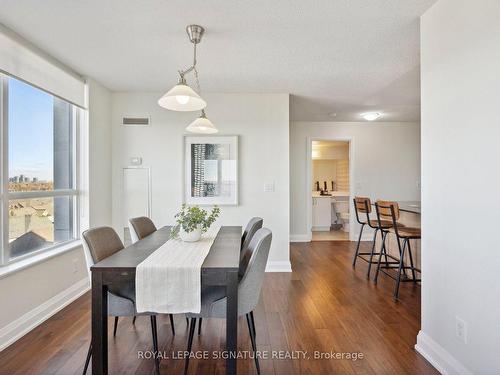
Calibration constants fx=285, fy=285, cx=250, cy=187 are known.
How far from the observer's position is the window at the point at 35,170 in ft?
7.57

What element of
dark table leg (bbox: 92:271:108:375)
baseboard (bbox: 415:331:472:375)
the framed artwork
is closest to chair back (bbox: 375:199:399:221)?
baseboard (bbox: 415:331:472:375)

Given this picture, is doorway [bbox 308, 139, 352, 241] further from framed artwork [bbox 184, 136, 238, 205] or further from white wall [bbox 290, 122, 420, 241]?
framed artwork [bbox 184, 136, 238, 205]

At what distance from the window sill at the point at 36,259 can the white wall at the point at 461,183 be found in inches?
122

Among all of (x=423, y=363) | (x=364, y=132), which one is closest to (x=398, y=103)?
(x=364, y=132)

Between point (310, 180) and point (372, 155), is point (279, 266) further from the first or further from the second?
point (372, 155)

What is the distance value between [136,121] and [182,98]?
2275 mm

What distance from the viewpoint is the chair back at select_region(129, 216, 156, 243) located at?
2.54 m

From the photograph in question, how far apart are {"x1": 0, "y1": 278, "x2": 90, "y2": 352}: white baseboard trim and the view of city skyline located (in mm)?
1135

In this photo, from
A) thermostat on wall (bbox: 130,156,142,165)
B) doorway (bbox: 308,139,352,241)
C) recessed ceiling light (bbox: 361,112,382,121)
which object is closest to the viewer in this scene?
thermostat on wall (bbox: 130,156,142,165)

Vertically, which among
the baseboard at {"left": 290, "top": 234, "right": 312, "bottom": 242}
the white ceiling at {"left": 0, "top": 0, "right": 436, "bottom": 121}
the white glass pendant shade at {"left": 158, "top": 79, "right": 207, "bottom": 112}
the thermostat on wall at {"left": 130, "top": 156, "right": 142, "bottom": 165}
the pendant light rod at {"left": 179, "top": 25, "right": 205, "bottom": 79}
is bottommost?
the baseboard at {"left": 290, "top": 234, "right": 312, "bottom": 242}

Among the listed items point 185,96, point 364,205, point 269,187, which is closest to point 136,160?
point 269,187

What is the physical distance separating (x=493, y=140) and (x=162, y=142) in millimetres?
3487

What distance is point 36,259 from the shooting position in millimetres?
2521

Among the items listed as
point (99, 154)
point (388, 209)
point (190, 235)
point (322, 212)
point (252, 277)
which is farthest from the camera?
point (322, 212)
